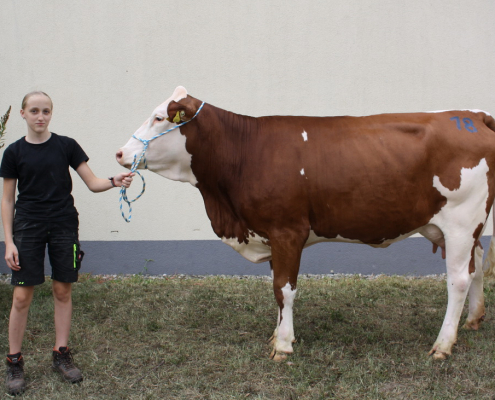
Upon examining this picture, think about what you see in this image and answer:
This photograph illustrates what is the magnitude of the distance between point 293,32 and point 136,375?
14.0 feet

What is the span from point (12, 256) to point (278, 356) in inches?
75.7

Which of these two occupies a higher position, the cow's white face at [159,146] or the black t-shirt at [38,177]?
the cow's white face at [159,146]

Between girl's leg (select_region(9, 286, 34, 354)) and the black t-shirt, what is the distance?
476 millimetres

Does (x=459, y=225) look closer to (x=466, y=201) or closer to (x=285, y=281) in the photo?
(x=466, y=201)

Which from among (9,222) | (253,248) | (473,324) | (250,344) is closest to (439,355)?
(473,324)

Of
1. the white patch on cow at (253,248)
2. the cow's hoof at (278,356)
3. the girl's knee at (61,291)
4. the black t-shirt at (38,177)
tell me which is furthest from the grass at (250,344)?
the black t-shirt at (38,177)

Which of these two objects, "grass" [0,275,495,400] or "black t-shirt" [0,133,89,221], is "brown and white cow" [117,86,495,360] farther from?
"black t-shirt" [0,133,89,221]

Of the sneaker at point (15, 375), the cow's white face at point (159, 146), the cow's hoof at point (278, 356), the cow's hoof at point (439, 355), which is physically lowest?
the sneaker at point (15, 375)

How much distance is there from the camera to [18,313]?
3.13 metres

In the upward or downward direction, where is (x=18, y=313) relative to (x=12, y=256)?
downward

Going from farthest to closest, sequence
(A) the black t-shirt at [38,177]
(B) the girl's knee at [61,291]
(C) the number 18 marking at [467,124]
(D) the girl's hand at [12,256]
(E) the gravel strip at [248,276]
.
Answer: (E) the gravel strip at [248,276]
(C) the number 18 marking at [467,124]
(B) the girl's knee at [61,291]
(A) the black t-shirt at [38,177]
(D) the girl's hand at [12,256]

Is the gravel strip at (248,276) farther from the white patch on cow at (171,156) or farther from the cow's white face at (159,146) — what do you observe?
the cow's white face at (159,146)

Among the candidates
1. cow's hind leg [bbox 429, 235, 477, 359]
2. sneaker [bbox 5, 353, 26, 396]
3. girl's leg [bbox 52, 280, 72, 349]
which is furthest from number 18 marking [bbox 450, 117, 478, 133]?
sneaker [bbox 5, 353, 26, 396]

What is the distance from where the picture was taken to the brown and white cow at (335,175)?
11.1ft
